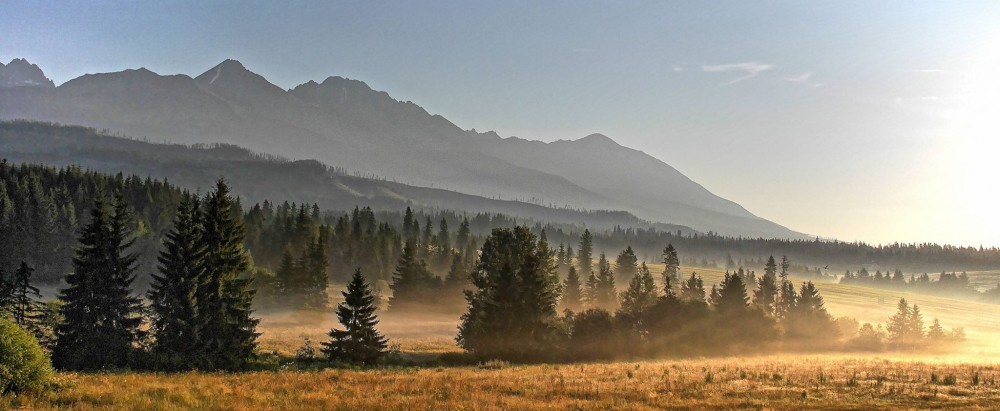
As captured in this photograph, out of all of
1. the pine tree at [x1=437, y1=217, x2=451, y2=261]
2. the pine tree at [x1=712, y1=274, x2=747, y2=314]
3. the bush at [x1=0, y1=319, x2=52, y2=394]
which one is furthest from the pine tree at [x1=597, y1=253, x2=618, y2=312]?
the bush at [x1=0, y1=319, x2=52, y2=394]

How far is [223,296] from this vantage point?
1670 inches

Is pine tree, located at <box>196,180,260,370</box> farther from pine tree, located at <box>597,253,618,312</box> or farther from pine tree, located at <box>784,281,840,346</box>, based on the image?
pine tree, located at <box>597,253,618,312</box>

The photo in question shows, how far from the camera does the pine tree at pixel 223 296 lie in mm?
41375

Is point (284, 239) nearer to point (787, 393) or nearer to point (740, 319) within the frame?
point (740, 319)

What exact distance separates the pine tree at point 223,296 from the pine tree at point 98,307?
4708 millimetres

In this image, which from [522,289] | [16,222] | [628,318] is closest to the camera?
[522,289]

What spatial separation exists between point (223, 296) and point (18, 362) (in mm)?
21779

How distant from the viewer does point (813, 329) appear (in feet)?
321

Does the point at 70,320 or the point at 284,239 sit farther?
the point at 284,239

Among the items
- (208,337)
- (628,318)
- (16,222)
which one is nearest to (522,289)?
(628,318)

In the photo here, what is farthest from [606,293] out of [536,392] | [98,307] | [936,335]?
[536,392]

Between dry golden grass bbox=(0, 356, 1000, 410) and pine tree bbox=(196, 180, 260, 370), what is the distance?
37.4 ft

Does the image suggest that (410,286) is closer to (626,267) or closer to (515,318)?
(515,318)

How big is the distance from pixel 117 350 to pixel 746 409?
3988 cm
